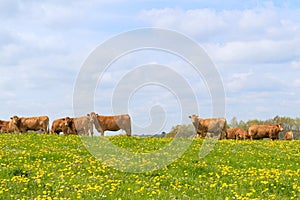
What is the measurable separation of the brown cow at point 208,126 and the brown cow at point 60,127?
1390 cm

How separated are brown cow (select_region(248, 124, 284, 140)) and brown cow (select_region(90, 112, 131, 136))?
17.2 m

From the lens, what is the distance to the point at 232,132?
54.2m

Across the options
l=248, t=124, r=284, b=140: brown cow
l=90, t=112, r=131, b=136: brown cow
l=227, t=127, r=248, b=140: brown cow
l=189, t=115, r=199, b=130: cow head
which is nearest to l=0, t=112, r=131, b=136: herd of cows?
l=90, t=112, r=131, b=136: brown cow

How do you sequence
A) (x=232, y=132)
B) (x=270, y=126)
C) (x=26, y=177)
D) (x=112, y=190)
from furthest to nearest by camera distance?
(x=232, y=132) < (x=270, y=126) < (x=26, y=177) < (x=112, y=190)

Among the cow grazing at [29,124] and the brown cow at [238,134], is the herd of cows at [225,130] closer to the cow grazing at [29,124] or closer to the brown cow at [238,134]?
the brown cow at [238,134]

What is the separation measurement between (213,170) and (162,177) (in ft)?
10.0

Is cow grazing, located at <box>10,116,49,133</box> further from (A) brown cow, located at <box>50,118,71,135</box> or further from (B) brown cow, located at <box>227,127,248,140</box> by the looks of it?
(B) brown cow, located at <box>227,127,248,140</box>

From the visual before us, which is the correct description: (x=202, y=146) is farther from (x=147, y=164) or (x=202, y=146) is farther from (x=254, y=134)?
(x=254, y=134)

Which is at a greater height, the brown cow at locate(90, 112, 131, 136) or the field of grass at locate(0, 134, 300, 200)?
the brown cow at locate(90, 112, 131, 136)

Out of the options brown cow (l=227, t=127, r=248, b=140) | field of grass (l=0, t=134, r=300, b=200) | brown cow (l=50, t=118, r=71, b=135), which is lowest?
field of grass (l=0, t=134, r=300, b=200)

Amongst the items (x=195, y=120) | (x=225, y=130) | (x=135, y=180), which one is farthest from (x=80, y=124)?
(x=135, y=180)

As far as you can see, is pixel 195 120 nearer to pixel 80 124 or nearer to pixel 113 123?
pixel 113 123

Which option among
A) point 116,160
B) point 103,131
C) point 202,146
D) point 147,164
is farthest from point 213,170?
point 103,131

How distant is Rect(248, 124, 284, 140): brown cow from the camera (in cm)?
4816
